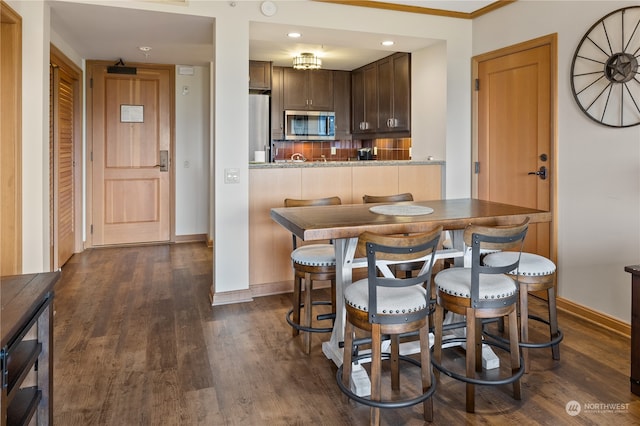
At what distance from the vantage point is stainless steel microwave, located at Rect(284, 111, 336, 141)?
6.11m

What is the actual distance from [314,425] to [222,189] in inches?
81.9

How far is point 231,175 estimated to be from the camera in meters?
3.54

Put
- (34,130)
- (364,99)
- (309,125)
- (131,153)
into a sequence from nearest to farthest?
(34,130) → (131,153) → (364,99) → (309,125)

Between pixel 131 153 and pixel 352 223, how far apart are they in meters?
4.49

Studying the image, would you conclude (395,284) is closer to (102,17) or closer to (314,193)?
(314,193)

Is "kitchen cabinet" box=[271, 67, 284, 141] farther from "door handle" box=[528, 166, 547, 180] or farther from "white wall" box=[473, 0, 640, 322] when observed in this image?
"door handle" box=[528, 166, 547, 180]

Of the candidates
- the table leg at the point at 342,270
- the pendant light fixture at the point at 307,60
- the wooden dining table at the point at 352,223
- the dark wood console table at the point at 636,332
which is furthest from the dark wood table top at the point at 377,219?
the pendant light fixture at the point at 307,60

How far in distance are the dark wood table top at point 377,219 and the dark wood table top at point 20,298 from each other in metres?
1.01

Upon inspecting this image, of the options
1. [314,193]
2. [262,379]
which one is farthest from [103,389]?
[314,193]

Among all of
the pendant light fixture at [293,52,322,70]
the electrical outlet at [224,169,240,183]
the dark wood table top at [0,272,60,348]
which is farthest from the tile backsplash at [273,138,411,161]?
the dark wood table top at [0,272,60,348]

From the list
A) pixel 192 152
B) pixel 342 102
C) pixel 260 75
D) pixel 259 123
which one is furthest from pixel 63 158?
pixel 342 102

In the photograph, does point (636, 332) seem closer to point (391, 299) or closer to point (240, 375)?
point (391, 299)

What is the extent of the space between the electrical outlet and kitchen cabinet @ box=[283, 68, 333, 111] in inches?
110

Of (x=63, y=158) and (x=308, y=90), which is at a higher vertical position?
(x=308, y=90)
